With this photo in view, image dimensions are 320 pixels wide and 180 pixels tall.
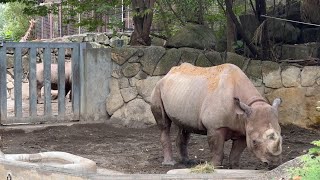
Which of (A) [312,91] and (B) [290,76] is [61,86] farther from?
(A) [312,91]

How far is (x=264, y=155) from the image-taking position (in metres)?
5.96

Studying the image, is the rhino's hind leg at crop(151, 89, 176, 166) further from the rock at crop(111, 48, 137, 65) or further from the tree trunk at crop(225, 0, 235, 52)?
the tree trunk at crop(225, 0, 235, 52)

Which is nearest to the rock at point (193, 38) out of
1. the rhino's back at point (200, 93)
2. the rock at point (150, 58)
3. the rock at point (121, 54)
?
the rock at point (150, 58)

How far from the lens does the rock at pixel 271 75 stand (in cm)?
1022

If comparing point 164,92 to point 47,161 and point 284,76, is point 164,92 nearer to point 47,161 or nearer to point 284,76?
point 47,161

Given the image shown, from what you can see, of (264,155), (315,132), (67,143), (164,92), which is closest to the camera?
(264,155)

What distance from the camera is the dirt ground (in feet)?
24.7

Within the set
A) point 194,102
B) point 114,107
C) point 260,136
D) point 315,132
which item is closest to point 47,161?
point 194,102

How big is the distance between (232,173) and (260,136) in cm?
80

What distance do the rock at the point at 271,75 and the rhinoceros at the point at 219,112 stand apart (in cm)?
297

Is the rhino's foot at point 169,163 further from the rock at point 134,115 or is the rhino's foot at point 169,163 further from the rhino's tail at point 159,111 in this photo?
the rock at point 134,115

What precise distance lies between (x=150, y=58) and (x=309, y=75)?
2.61 m

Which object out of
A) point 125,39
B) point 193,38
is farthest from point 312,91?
point 125,39

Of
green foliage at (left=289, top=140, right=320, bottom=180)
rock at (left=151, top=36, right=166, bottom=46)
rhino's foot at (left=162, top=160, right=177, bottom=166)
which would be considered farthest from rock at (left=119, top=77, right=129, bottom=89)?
green foliage at (left=289, top=140, right=320, bottom=180)
